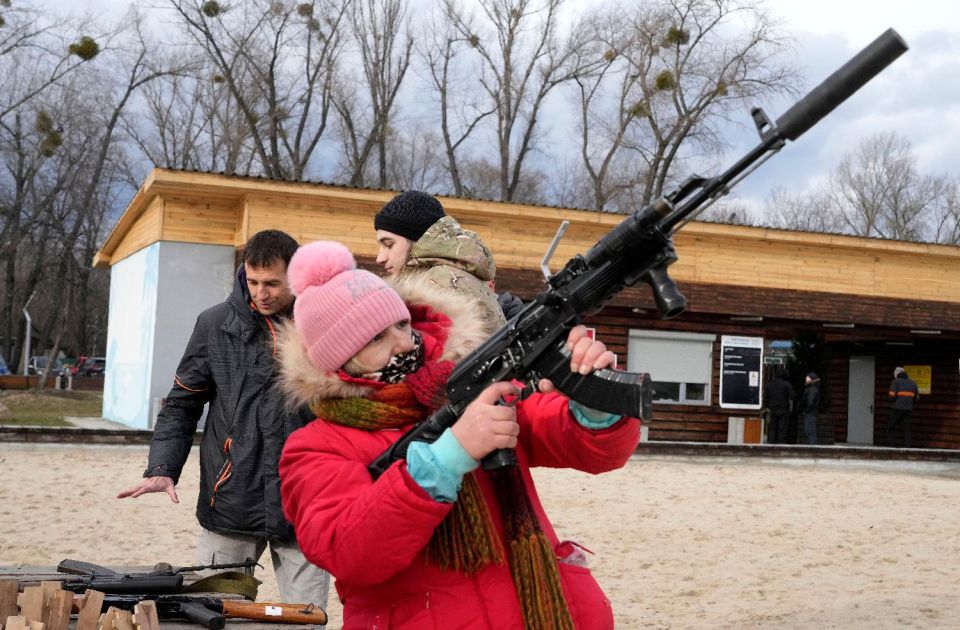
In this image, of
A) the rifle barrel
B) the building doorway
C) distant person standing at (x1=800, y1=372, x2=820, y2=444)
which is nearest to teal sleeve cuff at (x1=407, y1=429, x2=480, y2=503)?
the rifle barrel

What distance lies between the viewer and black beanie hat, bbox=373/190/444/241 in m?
3.77

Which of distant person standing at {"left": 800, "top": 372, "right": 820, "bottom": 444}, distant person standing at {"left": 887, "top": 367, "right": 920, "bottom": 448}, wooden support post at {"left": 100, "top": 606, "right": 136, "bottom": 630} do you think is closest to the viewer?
wooden support post at {"left": 100, "top": 606, "right": 136, "bottom": 630}

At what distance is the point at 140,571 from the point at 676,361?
1793 cm

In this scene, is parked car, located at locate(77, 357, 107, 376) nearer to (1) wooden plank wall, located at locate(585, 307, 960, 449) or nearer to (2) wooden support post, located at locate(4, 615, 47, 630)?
(1) wooden plank wall, located at locate(585, 307, 960, 449)

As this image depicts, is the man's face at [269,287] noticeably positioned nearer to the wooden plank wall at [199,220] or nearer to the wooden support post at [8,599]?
the wooden support post at [8,599]

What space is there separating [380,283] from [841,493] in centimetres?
1240

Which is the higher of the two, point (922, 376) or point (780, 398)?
point (922, 376)

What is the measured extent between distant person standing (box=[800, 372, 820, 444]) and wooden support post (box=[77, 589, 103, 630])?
20934 millimetres

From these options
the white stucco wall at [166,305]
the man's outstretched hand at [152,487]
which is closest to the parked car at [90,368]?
the white stucco wall at [166,305]

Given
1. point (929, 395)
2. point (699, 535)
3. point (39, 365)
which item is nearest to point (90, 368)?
point (39, 365)

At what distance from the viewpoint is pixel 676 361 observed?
2069 centimetres

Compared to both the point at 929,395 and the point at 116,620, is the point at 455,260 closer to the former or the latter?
the point at 116,620

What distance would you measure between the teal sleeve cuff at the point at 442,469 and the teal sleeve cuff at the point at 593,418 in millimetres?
371

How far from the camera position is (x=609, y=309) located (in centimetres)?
2002
